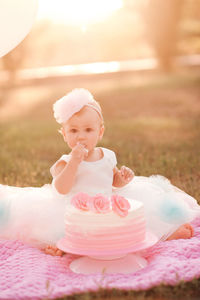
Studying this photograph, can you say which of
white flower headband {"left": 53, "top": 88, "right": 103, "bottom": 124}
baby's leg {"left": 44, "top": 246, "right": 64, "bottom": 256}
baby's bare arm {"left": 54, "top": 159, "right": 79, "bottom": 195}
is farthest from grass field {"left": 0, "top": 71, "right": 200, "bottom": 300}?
white flower headband {"left": 53, "top": 88, "right": 103, "bottom": 124}

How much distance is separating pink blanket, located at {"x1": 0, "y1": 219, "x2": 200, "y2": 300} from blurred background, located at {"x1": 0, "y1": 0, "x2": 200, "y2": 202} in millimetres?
976

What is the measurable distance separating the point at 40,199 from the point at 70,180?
0.29 meters

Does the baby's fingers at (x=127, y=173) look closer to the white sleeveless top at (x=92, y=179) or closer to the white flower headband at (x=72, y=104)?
the white sleeveless top at (x=92, y=179)

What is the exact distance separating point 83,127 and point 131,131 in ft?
11.9

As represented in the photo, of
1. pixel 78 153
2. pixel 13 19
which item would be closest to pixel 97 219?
pixel 78 153

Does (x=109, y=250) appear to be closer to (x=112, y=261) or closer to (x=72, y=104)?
(x=112, y=261)

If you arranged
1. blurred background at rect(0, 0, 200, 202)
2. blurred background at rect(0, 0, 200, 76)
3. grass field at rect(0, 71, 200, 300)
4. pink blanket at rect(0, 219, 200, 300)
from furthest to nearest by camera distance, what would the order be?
1. blurred background at rect(0, 0, 200, 76)
2. blurred background at rect(0, 0, 200, 202)
3. grass field at rect(0, 71, 200, 300)
4. pink blanket at rect(0, 219, 200, 300)

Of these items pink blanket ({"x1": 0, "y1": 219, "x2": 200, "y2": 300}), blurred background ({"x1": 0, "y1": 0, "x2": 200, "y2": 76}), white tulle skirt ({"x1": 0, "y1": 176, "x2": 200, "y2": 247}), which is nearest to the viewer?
pink blanket ({"x1": 0, "y1": 219, "x2": 200, "y2": 300})

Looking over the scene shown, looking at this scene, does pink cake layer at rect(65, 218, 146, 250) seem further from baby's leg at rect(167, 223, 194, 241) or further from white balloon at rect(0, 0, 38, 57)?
white balloon at rect(0, 0, 38, 57)

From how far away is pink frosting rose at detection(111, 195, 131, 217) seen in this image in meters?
2.16

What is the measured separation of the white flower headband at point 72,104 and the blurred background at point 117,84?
1152 mm

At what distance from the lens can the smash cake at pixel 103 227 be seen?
2.16 m

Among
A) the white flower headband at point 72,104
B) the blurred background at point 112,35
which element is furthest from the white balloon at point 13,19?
the blurred background at point 112,35

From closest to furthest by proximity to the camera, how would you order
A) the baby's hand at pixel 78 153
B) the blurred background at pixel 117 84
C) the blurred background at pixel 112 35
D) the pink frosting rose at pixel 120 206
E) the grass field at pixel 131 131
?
the pink frosting rose at pixel 120 206 → the baby's hand at pixel 78 153 → the grass field at pixel 131 131 → the blurred background at pixel 117 84 → the blurred background at pixel 112 35
